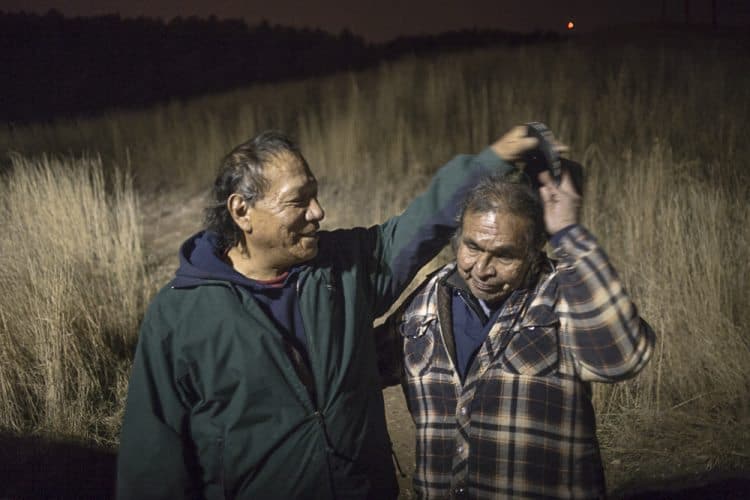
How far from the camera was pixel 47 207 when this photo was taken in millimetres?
5672

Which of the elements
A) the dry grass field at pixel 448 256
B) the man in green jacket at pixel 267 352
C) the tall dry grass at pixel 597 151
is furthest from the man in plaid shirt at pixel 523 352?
the tall dry grass at pixel 597 151

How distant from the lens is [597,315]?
1.80 meters

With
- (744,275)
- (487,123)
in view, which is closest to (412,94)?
(487,123)

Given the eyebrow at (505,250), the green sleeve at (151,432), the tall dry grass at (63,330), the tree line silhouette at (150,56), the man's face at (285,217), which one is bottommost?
the tall dry grass at (63,330)

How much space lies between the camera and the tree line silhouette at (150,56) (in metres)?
21.1

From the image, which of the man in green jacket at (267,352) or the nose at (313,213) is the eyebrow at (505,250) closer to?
the man in green jacket at (267,352)

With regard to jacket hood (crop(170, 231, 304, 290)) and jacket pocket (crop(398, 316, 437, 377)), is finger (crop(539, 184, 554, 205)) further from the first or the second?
jacket hood (crop(170, 231, 304, 290))

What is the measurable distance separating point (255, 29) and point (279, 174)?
3074 cm

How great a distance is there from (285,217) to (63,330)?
2.54 m

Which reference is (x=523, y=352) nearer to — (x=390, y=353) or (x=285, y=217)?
(x=390, y=353)

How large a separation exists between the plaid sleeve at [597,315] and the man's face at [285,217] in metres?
0.84

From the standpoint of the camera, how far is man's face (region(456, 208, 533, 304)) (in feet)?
6.51

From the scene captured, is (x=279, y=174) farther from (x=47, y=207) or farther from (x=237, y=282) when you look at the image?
(x=47, y=207)

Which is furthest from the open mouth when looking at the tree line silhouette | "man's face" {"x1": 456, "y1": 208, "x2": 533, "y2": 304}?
Answer: the tree line silhouette
